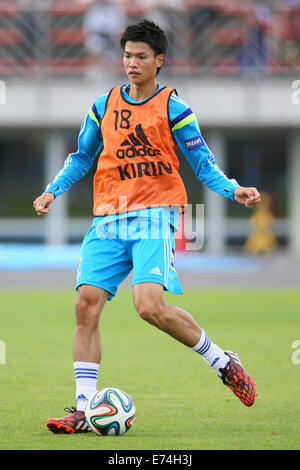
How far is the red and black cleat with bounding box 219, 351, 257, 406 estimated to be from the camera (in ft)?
19.8

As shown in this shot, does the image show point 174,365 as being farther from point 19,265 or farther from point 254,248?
point 254,248

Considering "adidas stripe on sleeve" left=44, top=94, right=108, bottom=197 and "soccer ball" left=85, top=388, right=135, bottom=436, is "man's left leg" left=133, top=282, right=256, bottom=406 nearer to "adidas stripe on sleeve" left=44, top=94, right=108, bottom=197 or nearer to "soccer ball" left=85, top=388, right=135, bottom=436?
"soccer ball" left=85, top=388, right=135, bottom=436

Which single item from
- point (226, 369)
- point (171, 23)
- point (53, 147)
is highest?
point (171, 23)

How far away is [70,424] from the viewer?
18.6 ft

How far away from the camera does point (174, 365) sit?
29.4ft

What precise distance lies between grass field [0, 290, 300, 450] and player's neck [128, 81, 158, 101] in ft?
7.05

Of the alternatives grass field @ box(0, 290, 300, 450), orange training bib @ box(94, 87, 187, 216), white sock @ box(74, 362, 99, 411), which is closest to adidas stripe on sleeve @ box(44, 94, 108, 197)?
orange training bib @ box(94, 87, 187, 216)

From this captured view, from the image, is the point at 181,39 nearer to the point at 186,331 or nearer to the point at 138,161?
the point at 138,161

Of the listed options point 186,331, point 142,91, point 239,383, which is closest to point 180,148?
point 142,91

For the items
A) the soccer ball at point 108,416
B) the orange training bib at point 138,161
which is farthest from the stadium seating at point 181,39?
the soccer ball at point 108,416

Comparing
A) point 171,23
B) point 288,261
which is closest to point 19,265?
point 288,261

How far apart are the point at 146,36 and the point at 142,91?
0.36 meters

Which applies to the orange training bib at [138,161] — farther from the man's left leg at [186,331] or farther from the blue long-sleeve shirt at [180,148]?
the man's left leg at [186,331]

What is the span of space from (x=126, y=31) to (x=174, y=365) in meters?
3.92
